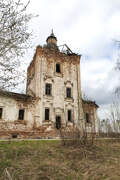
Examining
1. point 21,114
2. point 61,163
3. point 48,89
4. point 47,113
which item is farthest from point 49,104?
point 61,163

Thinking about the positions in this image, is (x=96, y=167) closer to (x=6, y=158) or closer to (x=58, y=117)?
(x=6, y=158)

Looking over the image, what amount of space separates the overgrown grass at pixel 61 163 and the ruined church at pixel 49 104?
354 inches

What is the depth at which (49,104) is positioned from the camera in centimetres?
2200

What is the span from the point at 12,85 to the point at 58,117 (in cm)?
1417

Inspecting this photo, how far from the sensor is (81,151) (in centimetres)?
915

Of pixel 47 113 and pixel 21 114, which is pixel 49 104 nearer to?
pixel 47 113

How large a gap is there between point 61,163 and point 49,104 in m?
14.5

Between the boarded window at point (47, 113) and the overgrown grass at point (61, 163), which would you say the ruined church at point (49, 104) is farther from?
the overgrown grass at point (61, 163)

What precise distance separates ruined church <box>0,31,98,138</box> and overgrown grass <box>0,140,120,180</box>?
900cm

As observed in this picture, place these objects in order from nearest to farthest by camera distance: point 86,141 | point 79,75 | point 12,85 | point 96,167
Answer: point 96,167 < point 12,85 < point 86,141 < point 79,75

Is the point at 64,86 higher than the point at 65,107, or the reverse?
the point at 64,86

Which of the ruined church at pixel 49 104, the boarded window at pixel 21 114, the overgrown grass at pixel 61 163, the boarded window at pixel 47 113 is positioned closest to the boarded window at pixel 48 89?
the ruined church at pixel 49 104

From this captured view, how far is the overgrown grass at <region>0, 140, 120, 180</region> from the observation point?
21.1 feet

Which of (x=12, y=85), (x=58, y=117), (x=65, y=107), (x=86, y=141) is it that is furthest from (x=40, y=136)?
(x=12, y=85)
